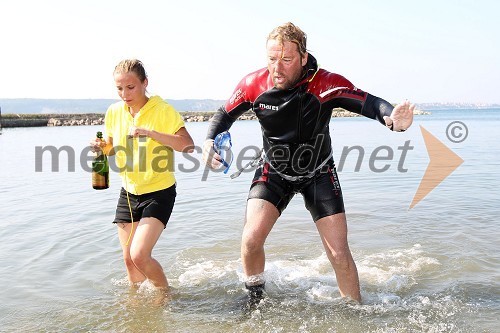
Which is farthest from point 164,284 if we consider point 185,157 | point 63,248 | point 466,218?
point 185,157

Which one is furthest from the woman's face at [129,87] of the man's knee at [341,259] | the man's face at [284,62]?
the man's knee at [341,259]

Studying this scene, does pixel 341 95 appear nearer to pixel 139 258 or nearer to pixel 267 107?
pixel 267 107

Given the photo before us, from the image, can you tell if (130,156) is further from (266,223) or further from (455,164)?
(455,164)

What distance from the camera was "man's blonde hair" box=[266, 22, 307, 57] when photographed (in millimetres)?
4523

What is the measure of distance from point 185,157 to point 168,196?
53.4 ft

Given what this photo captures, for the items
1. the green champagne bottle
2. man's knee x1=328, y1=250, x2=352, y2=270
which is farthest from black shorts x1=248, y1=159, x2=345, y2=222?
the green champagne bottle

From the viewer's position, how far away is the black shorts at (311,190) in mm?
4836

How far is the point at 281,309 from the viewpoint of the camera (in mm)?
5047

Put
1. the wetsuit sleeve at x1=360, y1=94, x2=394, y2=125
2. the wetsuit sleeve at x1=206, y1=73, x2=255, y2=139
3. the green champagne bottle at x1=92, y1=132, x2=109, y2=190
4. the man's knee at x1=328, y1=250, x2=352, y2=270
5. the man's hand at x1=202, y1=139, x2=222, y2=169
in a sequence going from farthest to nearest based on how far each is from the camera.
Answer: the green champagne bottle at x1=92, y1=132, x2=109, y2=190 < the wetsuit sleeve at x1=206, y1=73, x2=255, y2=139 < the man's knee at x1=328, y1=250, x2=352, y2=270 < the man's hand at x1=202, y1=139, x2=222, y2=169 < the wetsuit sleeve at x1=360, y1=94, x2=394, y2=125

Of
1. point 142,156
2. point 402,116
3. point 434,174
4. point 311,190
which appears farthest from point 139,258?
point 434,174

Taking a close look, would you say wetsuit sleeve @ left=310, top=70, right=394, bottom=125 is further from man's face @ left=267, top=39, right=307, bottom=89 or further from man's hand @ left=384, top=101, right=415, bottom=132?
man's hand @ left=384, top=101, right=415, bottom=132

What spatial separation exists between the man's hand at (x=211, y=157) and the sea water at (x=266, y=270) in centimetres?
143

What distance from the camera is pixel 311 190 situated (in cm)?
493

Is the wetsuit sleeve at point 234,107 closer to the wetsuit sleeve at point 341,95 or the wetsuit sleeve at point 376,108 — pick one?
the wetsuit sleeve at point 341,95
